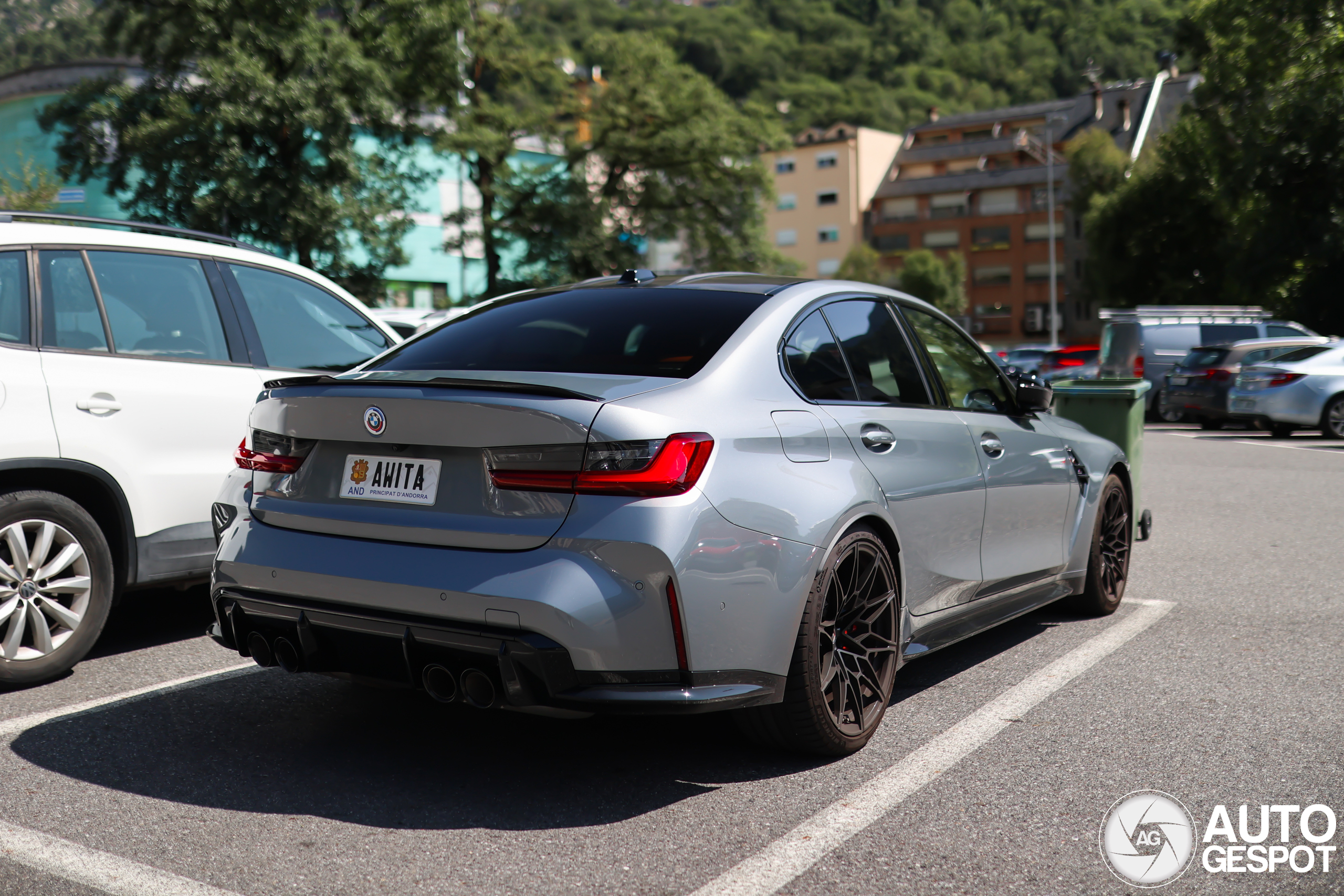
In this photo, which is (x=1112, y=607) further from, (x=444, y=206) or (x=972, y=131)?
(x=972, y=131)

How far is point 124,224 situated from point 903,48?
458 feet

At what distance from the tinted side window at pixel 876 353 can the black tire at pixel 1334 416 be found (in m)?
16.0

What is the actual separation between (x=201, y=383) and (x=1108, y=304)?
50.2 meters

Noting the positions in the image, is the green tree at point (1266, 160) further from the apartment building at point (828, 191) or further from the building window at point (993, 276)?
the apartment building at point (828, 191)

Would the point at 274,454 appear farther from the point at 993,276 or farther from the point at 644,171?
the point at 993,276

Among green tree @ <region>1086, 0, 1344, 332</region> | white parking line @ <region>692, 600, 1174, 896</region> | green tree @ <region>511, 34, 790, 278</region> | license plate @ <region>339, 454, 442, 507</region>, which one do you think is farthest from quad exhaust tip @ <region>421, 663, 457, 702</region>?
green tree @ <region>1086, 0, 1344, 332</region>

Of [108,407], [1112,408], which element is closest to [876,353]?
[108,407]

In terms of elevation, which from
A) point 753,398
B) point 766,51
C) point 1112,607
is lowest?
point 1112,607

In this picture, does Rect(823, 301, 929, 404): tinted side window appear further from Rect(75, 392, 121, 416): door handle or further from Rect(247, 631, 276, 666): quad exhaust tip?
Rect(75, 392, 121, 416): door handle

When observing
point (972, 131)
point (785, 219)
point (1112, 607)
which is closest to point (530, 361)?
point (1112, 607)

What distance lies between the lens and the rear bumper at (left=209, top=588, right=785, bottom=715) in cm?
324

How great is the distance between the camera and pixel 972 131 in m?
97.6

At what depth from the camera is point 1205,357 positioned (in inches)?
853

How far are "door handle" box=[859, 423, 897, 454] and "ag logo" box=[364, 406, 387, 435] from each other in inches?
59.1
